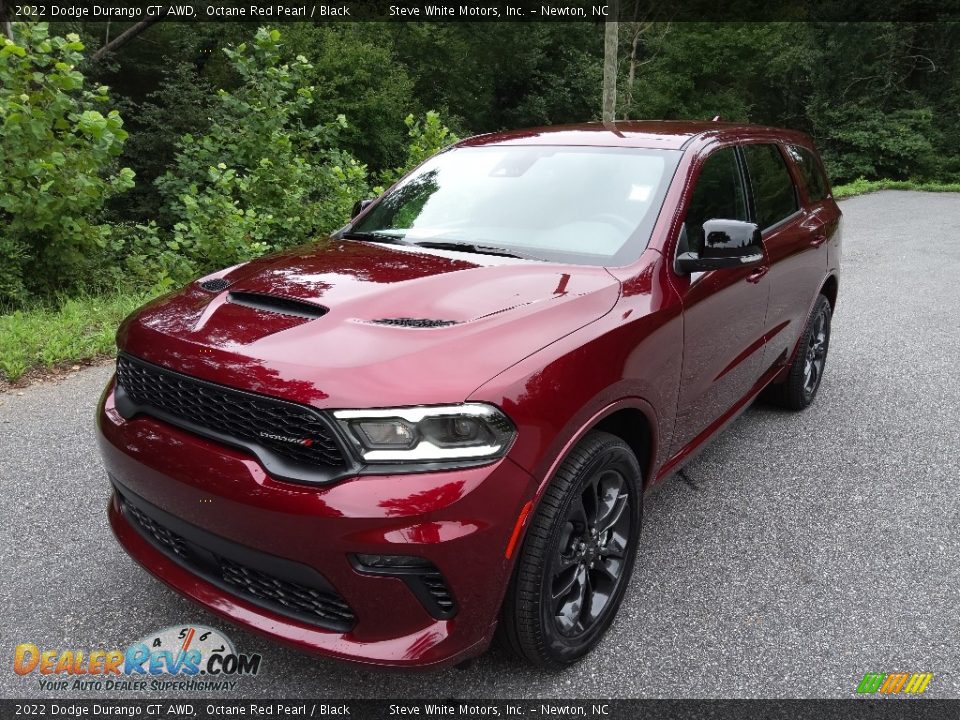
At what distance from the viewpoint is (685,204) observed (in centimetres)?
295

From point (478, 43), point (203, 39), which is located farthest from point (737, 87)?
point (203, 39)

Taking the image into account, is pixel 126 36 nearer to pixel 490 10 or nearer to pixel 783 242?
pixel 490 10

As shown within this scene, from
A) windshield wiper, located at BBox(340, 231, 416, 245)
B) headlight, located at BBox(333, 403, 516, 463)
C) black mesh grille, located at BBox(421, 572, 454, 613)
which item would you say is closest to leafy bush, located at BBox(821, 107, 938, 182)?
windshield wiper, located at BBox(340, 231, 416, 245)

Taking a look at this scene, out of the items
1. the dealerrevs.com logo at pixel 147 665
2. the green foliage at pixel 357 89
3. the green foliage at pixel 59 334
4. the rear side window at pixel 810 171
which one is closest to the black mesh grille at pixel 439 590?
the dealerrevs.com logo at pixel 147 665

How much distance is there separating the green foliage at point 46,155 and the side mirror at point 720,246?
5133 millimetres

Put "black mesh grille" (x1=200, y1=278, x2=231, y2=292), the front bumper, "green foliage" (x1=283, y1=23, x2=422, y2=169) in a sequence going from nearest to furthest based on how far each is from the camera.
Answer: the front bumper < "black mesh grille" (x1=200, y1=278, x2=231, y2=292) < "green foliage" (x1=283, y1=23, x2=422, y2=169)

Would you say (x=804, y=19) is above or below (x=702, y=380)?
above

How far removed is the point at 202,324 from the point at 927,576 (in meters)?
2.88

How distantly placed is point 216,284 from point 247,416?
2.83ft

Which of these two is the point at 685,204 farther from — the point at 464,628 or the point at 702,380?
the point at 464,628

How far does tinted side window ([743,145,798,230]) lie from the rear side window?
0.95 feet

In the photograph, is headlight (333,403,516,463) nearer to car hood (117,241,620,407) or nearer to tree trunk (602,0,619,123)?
car hood (117,241,620,407)

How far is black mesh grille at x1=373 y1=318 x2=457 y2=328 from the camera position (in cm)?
217

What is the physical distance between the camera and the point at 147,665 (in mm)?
2389
